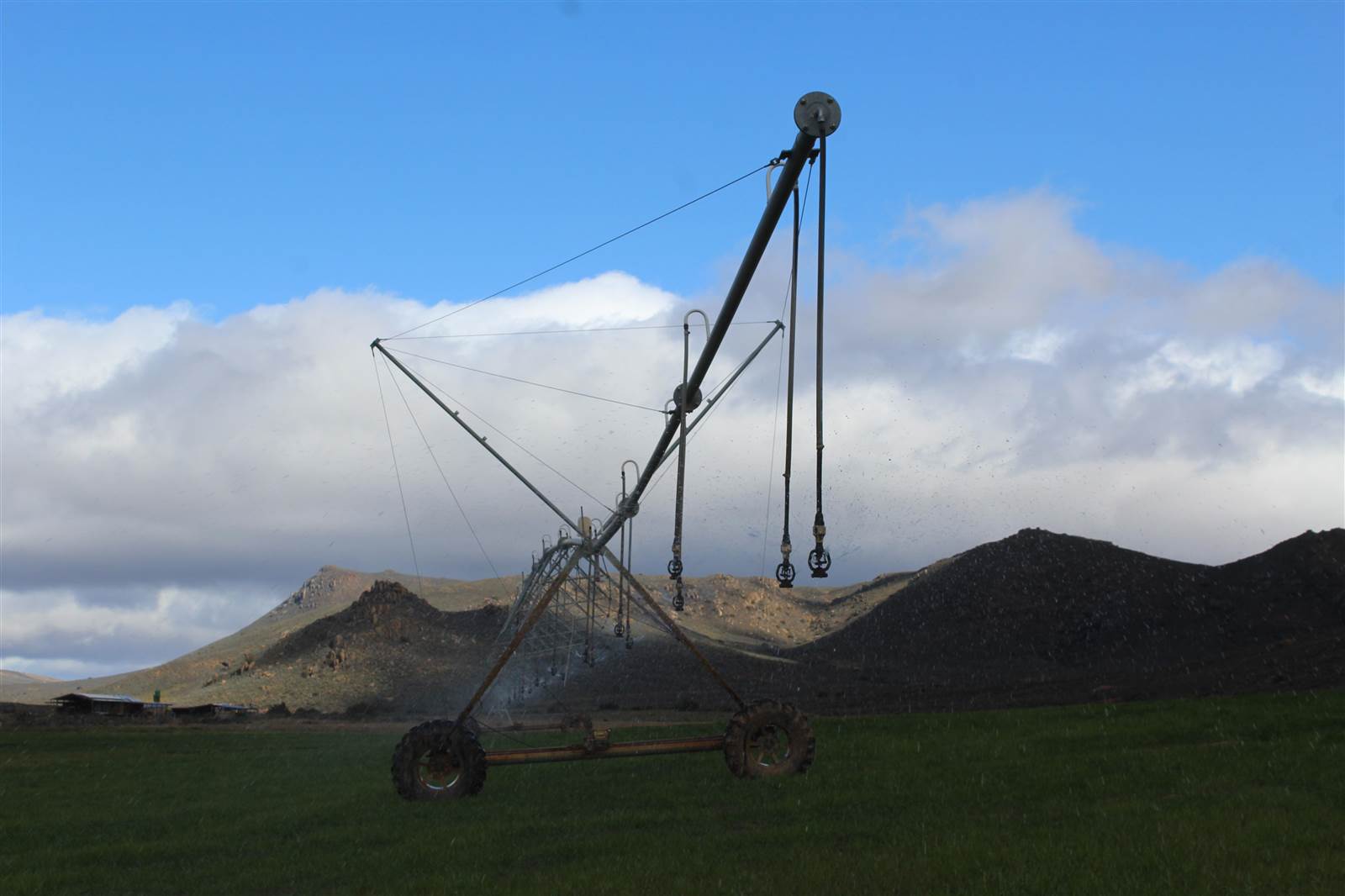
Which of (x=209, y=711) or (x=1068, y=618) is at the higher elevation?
(x=1068, y=618)

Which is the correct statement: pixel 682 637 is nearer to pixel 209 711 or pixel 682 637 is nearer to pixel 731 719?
pixel 731 719

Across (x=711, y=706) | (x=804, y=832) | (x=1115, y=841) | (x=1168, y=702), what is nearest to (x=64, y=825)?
(x=804, y=832)

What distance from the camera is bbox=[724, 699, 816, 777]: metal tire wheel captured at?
24.6m

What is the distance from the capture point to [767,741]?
2508 cm

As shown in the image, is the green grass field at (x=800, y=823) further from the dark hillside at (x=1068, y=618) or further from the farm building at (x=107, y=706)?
the farm building at (x=107, y=706)

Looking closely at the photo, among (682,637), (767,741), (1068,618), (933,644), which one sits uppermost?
(1068,618)

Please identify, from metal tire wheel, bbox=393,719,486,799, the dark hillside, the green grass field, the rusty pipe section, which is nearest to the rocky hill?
the dark hillside

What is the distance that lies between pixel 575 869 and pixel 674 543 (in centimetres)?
819

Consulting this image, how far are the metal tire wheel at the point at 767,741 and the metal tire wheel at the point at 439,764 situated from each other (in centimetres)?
483

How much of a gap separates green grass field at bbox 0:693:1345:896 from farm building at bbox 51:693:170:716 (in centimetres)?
4892

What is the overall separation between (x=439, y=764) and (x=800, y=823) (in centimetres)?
796

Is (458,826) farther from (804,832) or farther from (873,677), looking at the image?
(873,677)

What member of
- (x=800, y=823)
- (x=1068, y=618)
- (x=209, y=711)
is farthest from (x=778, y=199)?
(x=1068, y=618)

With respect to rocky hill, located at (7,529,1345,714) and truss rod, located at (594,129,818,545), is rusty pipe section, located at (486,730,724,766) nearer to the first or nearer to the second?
truss rod, located at (594,129,818,545)
